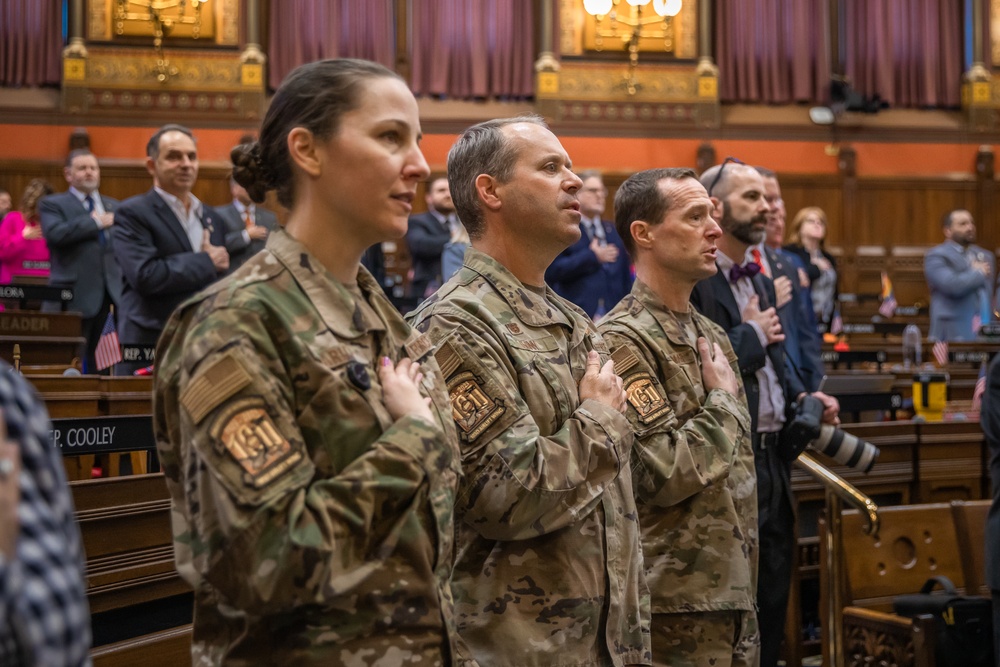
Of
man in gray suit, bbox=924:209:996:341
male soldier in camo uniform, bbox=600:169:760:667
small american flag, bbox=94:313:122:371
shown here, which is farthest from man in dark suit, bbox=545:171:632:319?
man in gray suit, bbox=924:209:996:341

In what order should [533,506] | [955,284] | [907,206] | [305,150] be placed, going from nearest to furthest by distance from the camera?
[305,150]
[533,506]
[955,284]
[907,206]

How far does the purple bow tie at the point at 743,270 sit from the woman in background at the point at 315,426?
167cm

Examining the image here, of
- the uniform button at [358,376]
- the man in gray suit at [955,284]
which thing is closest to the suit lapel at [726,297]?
the uniform button at [358,376]

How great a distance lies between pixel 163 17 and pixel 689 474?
9514mm

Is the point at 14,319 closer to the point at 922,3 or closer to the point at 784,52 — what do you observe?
the point at 784,52

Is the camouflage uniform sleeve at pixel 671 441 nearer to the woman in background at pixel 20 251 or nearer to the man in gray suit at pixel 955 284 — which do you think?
the woman in background at pixel 20 251

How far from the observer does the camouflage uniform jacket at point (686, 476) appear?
225 centimetres

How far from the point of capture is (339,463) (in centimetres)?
136

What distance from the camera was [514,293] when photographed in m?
2.00

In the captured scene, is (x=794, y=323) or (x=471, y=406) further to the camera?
(x=794, y=323)

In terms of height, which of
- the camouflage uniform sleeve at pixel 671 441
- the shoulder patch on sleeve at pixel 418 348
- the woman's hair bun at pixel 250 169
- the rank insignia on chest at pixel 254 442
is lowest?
the camouflage uniform sleeve at pixel 671 441

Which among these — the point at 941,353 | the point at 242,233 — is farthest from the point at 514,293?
the point at 941,353

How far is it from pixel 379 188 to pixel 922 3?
37.6ft

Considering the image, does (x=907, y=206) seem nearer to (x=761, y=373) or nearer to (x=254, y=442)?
(x=761, y=373)
